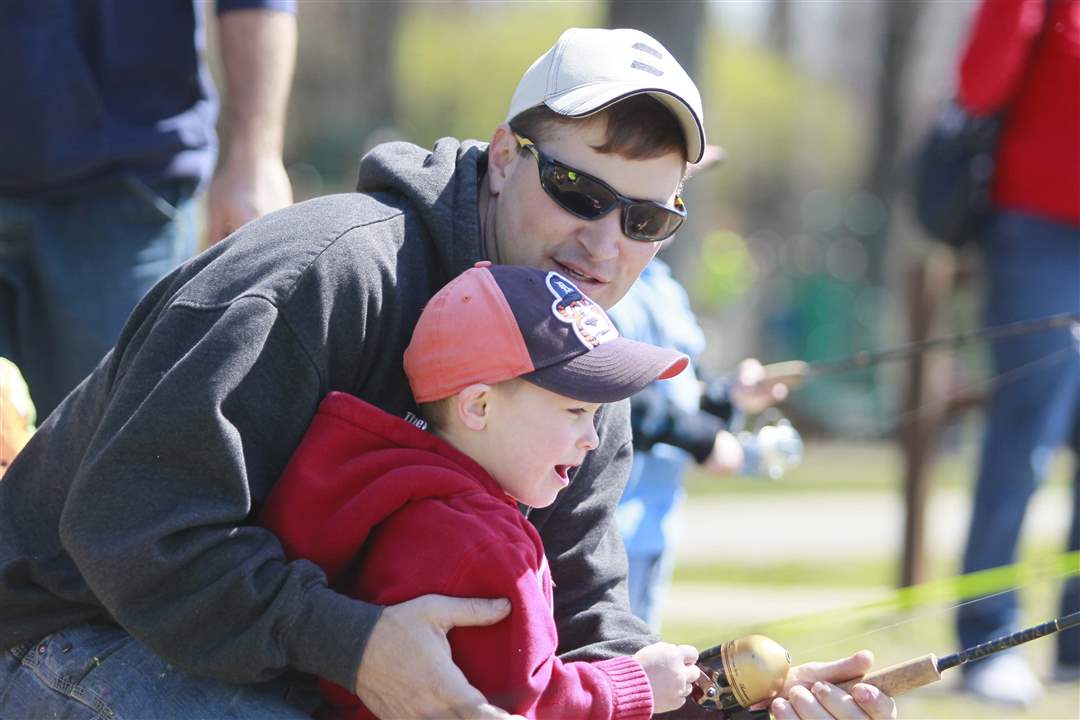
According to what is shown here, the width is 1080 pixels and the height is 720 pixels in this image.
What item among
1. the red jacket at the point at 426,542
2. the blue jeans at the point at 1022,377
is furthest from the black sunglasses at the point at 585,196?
the blue jeans at the point at 1022,377

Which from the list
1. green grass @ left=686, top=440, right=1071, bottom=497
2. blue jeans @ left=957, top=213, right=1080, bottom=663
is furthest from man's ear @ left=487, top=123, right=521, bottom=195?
green grass @ left=686, top=440, right=1071, bottom=497

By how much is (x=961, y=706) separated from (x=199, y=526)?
2684 millimetres

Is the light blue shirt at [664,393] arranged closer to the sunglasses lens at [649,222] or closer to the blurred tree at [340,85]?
the sunglasses lens at [649,222]

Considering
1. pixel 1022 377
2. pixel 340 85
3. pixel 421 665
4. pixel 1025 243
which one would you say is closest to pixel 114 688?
pixel 421 665

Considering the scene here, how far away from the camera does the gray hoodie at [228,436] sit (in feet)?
6.45

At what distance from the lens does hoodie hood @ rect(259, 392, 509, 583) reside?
2020mm

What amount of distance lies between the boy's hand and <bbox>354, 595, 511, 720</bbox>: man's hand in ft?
1.10

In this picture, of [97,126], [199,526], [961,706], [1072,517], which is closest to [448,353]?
[199,526]

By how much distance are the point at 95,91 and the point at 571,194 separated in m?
1.19

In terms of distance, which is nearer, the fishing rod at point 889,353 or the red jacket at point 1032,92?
the fishing rod at point 889,353

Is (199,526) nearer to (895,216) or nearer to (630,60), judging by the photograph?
(630,60)

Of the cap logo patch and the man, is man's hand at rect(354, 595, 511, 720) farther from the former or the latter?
the cap logo patch

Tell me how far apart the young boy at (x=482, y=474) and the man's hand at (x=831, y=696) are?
0.61ft

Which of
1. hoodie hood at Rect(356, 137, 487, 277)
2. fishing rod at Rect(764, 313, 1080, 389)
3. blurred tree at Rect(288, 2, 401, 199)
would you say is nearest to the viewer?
hoodie hood at Rect(356, 137, 487, 277)
